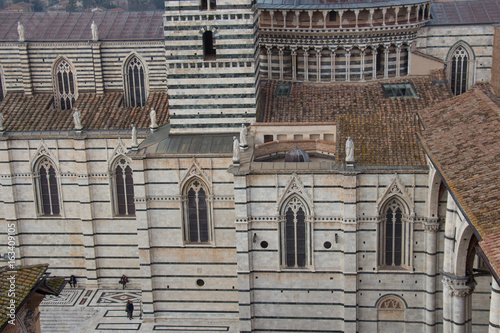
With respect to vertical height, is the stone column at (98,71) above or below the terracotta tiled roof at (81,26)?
below

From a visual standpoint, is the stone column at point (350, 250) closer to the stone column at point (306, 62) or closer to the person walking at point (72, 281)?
the stone column at point (306, 62)

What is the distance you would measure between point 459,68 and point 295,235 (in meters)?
12.1

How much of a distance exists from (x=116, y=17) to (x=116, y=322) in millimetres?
15288

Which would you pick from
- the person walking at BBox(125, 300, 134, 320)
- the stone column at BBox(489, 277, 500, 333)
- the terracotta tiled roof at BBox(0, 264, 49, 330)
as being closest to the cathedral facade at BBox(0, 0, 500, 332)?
the person walking at BBox(125, 300, 134, 320)

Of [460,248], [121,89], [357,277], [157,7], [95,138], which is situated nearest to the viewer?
[460,248]

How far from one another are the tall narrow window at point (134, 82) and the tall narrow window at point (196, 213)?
8.57m

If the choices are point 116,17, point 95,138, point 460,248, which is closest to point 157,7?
point 116,17

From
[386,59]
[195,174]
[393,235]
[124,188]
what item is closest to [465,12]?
[386,59]

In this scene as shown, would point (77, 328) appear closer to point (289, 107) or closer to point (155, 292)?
point (155, 292)

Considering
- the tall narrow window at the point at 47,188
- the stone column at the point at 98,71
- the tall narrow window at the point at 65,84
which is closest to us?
the tall narrow window at the point at 47,188

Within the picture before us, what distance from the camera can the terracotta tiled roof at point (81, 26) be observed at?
113ft

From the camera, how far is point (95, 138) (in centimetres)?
2992

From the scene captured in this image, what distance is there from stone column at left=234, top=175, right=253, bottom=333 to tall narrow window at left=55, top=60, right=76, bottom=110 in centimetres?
1287

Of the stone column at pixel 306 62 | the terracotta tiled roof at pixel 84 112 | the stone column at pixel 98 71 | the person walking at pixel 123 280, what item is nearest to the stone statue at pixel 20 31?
the terracotta tiled roof at pixel 84 112
